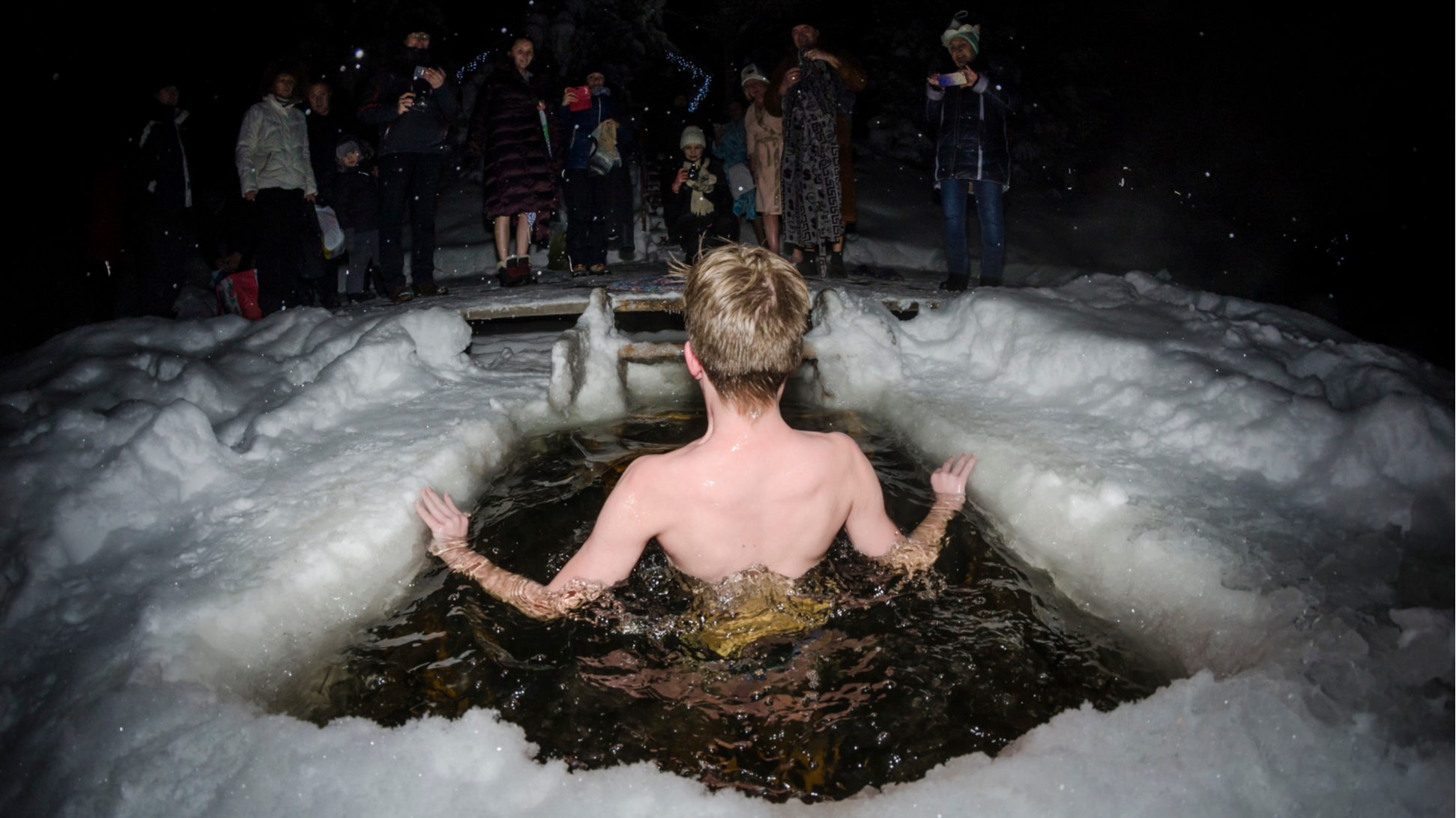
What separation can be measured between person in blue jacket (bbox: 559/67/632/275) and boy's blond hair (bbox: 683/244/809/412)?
5.52m

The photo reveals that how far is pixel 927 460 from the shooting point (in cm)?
391

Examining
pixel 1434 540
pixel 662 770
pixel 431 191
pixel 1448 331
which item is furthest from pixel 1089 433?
pixel 1448 331

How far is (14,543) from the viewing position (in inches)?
102

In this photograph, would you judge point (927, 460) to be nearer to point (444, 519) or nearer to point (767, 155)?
point (444, 519)

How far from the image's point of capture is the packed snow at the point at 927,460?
6.07ft

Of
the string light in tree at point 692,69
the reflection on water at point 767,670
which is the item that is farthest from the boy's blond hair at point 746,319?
the string light in tree at point 692,69

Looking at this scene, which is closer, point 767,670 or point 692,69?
point 767,670

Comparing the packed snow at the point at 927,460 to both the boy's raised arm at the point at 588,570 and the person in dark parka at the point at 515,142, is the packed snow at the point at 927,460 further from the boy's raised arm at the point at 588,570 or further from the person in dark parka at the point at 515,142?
the person in dark parka at the point at 515,142

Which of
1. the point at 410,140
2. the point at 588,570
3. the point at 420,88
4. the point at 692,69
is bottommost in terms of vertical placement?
the point at 588,570

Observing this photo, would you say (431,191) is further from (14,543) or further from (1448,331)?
(1448,331)

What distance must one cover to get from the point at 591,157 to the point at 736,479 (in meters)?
5.77

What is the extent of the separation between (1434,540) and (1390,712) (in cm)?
56

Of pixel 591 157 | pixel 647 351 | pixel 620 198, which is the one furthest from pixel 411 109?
pixel 647 351

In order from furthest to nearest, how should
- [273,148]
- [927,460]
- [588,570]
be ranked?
[273,148] → [927,460] → [588,570]
